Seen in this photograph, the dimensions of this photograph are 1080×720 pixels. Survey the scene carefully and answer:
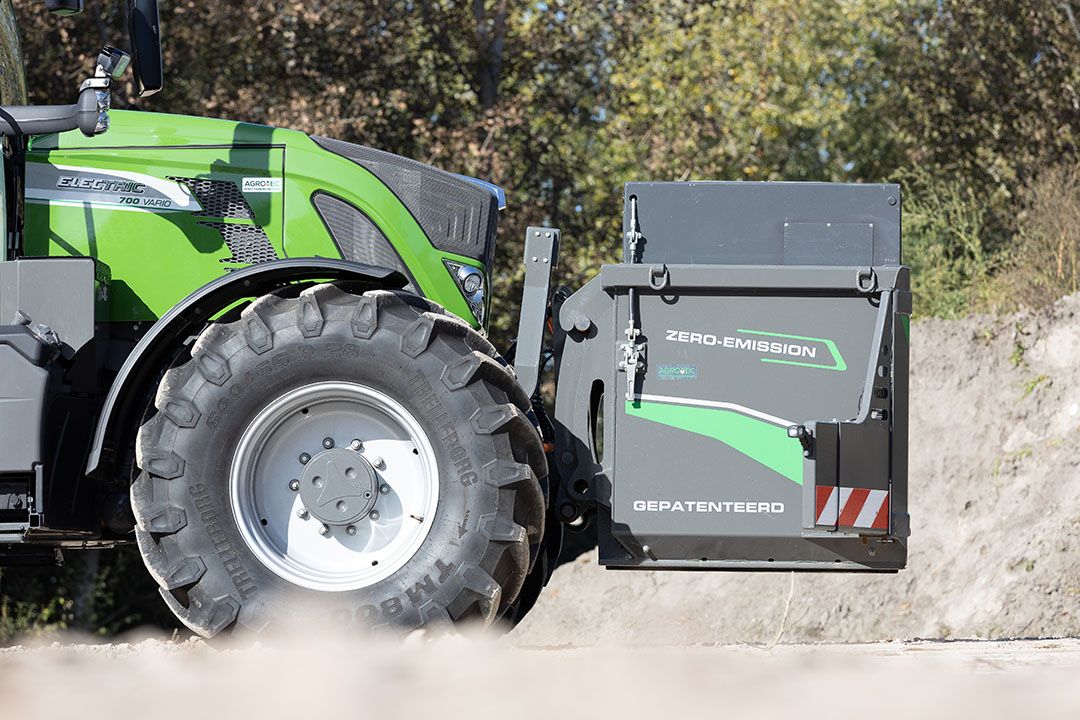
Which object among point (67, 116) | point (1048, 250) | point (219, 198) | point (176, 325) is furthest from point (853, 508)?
point (1048, 250)

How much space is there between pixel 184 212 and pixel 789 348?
8.06 ft

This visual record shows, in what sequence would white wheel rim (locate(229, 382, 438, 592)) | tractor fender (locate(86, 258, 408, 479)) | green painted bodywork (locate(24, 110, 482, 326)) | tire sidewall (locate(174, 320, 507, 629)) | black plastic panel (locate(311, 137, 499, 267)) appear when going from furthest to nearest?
black plastic panel (locate(311, 137, 499, 267)) → green painted bodywork (locate(24, 110, 482, 326)) → tractor fender (locate(86, 258, 408, 479)) → white wheel rim (locate(229, 382, 438, 592)) → tire sidewall (locate(174, 320, 507, 629))

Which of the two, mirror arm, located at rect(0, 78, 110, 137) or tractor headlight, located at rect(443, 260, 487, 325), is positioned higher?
mirror arm, located at rect(0, 78, 110, 137)

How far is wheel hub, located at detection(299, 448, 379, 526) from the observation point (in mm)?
5086

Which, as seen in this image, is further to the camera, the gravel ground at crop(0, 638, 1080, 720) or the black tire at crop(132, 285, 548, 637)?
the black tire at crop(132, 285, 548, 637)

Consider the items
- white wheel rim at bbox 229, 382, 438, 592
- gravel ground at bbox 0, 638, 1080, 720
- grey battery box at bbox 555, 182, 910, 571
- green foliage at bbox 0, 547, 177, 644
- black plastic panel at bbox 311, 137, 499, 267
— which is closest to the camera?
gravel ground at bbox 0, 638, 1080, 720

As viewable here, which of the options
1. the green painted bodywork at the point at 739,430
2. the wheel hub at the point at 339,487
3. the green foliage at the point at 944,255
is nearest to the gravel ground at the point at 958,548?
the green foliage at the point at 944,255

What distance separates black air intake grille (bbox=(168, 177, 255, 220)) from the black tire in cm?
84

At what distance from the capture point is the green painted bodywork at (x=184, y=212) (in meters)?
5.79

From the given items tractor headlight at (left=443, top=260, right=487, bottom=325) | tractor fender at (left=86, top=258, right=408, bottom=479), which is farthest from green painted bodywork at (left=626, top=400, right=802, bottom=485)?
tractor fender at (left=86, top=258, right=408, bottom=479)

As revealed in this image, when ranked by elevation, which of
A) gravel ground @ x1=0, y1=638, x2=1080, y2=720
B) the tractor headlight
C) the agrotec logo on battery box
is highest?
the tractor headlight

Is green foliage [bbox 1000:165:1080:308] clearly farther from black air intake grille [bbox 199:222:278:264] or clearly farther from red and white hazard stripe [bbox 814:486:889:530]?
black air intake grille [bbox 199:222:278:264]

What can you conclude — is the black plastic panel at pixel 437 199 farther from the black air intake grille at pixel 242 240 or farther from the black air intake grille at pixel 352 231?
the black air intake grille at pixel 242 240

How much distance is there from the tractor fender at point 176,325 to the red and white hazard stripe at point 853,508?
175 cm
